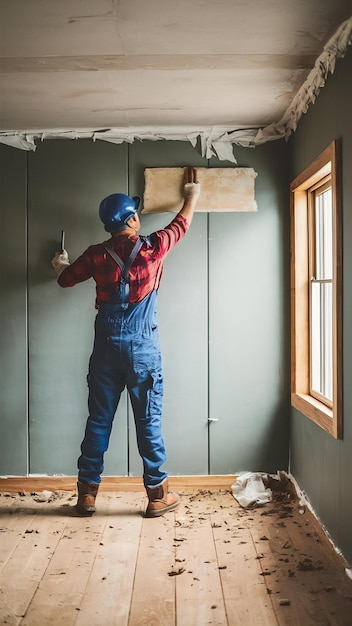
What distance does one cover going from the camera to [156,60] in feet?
9.66

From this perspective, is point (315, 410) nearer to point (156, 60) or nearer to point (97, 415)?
point (97, 415)

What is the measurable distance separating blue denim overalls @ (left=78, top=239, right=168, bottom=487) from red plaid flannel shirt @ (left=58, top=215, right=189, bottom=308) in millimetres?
40

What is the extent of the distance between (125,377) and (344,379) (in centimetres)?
138

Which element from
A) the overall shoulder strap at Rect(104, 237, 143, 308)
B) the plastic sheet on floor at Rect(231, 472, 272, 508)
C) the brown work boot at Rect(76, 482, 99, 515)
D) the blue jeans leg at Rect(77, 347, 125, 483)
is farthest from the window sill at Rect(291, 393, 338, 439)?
the brown work boot at Rect(76, 482, 99, 515)

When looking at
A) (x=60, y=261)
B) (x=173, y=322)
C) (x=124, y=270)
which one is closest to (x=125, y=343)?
(x=124, y=270)

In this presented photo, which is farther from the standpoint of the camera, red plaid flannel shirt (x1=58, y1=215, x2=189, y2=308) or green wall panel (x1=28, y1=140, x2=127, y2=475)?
green wall panel (x1=28, y1=140, x2=127, y2=475)

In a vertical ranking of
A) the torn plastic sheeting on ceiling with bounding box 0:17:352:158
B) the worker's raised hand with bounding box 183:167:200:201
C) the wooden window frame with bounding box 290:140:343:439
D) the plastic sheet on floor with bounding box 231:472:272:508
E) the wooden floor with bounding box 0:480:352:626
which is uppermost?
the torn plastic sheeting on ceiling with bounding box 0:17:352:158

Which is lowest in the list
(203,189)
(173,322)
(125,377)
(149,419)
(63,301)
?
(149,419)

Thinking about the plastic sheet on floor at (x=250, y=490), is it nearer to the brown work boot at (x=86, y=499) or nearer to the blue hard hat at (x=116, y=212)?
the brown work boot at (x=86, y=499)

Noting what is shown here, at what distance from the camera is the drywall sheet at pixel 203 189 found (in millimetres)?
4074

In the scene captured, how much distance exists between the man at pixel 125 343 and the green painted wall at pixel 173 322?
46 centimetres

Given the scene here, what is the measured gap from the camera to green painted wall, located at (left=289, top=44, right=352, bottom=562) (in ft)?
8.77

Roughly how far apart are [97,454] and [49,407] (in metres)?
0.65

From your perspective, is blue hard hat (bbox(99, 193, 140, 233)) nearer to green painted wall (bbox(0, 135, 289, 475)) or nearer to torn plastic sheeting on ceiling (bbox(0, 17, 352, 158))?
green painted wall (bbox(0, 135, 289, 475))
